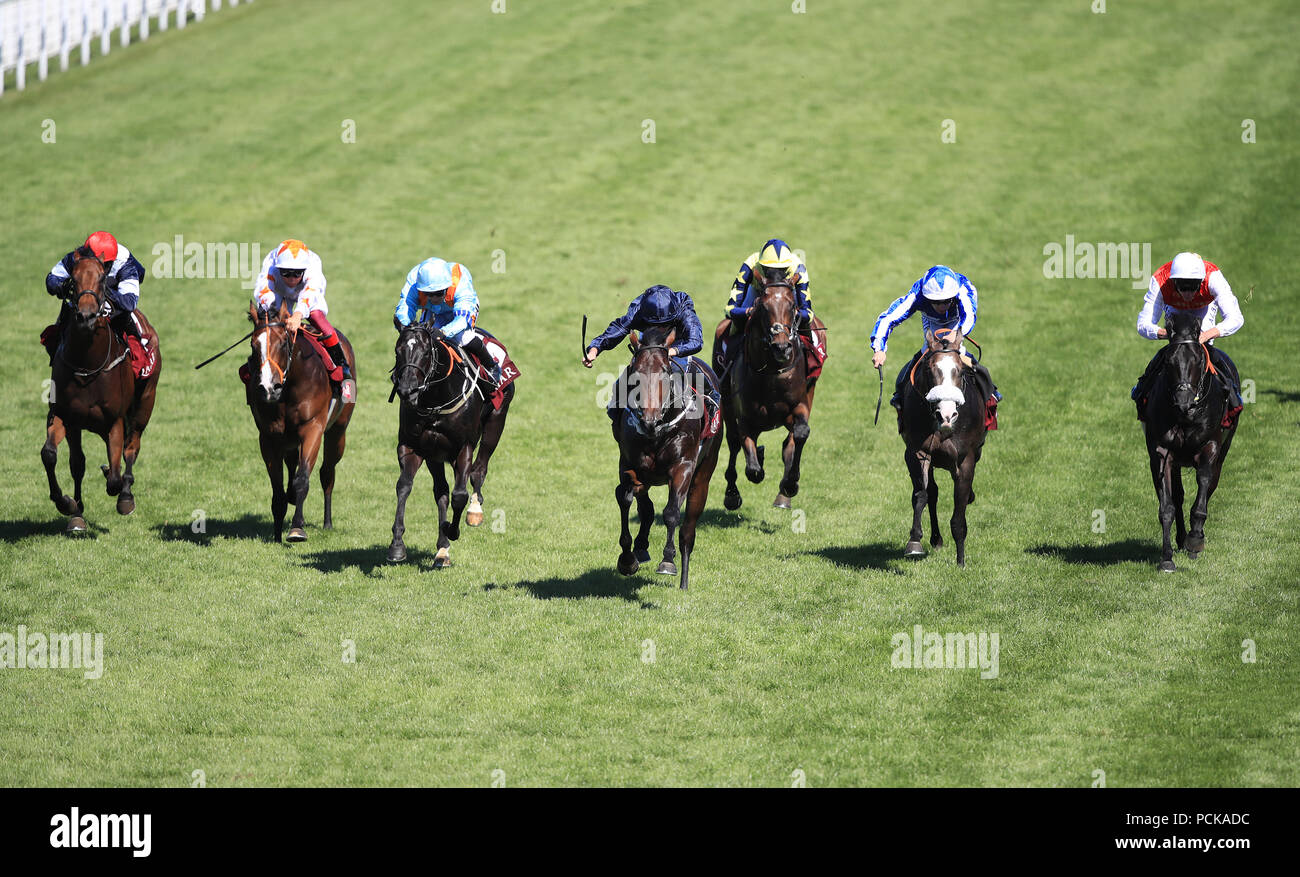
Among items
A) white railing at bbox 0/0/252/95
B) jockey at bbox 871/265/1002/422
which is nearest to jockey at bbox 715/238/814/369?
jockey at bbox 871/265/1002/422

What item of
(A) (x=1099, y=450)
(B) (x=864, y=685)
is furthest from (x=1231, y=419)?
(B) (x=864, y=685)

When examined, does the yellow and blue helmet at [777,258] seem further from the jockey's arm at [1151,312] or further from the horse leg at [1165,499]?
the horse leg at [1165,499]

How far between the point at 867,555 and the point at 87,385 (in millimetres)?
8171

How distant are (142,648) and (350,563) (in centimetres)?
260

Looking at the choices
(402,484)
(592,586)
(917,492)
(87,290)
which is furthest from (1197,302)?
(87,290)

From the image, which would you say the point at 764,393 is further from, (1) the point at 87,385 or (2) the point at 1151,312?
(1) the point at 87,385

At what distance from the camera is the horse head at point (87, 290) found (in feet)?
44.9

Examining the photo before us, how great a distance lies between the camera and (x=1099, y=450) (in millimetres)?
17734

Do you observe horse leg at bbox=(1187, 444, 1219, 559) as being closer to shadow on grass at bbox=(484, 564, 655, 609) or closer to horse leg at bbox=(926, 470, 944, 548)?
horse leg at bbox=(926, 470, 944, 548)

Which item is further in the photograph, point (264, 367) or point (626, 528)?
point (264, 367)

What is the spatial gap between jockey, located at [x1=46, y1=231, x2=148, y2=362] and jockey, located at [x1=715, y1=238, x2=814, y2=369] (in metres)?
6.24

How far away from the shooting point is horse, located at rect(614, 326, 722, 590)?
11.8m

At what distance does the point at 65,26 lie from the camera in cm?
3247

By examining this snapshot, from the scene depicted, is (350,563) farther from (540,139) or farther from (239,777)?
(540,139)
